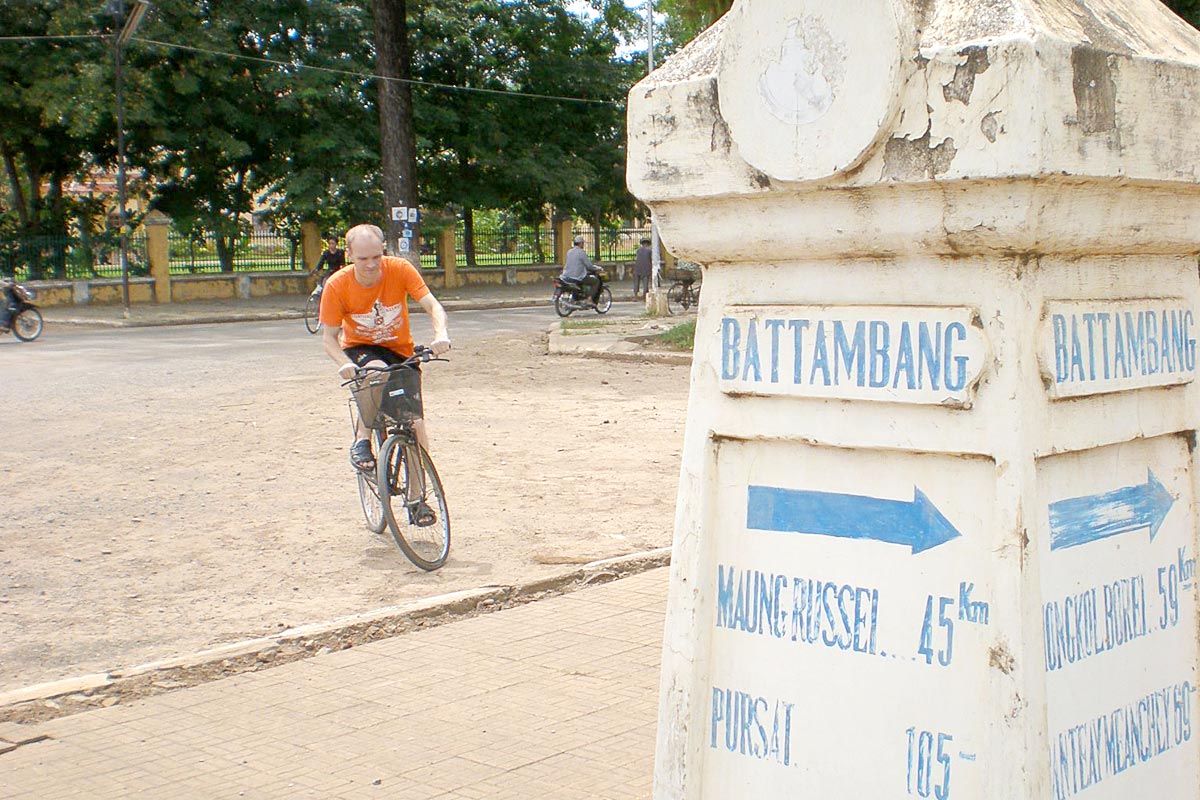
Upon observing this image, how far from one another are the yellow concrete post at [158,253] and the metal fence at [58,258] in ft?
1.57

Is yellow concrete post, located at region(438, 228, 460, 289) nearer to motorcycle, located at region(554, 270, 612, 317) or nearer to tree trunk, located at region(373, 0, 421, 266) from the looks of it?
tree trunk, located at region(373, 0, 421, 266)

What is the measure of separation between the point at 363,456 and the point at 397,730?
272 centimetres

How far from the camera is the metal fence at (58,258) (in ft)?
98.6

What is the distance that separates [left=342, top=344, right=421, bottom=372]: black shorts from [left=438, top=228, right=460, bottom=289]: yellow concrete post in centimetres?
3253

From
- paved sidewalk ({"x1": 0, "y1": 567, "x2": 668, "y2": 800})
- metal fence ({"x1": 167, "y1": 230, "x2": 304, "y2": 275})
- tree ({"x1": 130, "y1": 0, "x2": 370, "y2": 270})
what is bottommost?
paved sidewalk ({"x1": 0, "y1": 567, "x2": 668, "y2": 800})

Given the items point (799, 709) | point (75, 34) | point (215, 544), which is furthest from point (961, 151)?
point (75, 34)

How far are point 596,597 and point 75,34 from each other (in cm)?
2705

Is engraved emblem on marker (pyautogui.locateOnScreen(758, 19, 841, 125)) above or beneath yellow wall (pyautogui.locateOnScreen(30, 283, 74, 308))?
above

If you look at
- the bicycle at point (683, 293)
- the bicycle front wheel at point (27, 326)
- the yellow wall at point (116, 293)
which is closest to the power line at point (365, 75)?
the yellow wall at point (116, 293)

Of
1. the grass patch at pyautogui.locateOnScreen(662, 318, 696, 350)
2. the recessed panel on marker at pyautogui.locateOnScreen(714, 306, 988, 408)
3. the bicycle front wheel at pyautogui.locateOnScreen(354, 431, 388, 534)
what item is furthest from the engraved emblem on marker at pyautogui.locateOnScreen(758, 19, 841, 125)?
the grass patch at pyautogui.locateOnScreen(662, 318, 696, 350)

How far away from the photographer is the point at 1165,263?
225 centimetres

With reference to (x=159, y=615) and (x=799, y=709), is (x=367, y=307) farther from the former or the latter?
(x=799, y=709)

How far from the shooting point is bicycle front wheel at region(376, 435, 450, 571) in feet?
21.9

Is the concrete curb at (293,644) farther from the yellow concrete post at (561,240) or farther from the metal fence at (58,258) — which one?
the yellow concrete post at (561,240)
